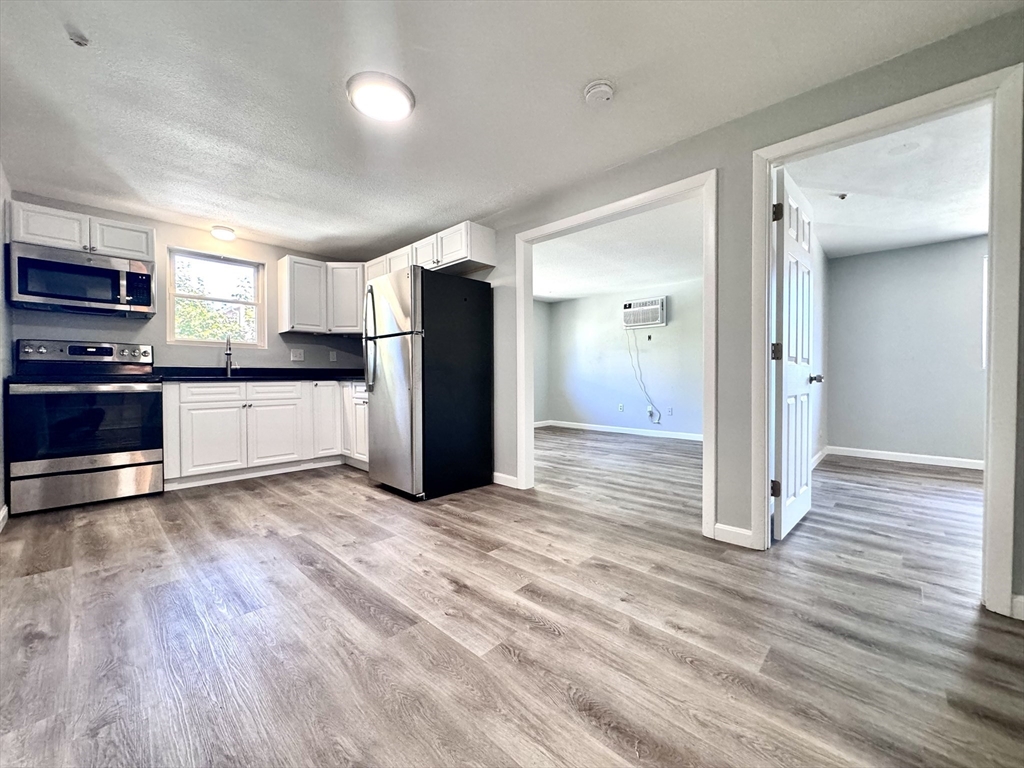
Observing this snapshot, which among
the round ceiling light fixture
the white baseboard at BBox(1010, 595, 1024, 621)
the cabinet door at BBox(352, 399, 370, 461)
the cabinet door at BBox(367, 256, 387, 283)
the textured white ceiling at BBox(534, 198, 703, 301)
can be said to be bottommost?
the white baseboard at BBox(1010, 595, 1024, 621)

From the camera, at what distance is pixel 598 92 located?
1948mm

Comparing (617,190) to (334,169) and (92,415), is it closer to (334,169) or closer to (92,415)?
(334,169)

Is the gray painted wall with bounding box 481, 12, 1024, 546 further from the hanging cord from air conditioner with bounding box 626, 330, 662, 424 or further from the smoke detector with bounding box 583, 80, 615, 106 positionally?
the hanging cord from air conditioner with bounding box 626, 330, 662, 424

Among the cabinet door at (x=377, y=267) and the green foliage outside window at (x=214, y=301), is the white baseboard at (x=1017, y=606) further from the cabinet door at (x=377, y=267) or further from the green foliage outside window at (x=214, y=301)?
the green foliage outside window at (x=214, y=301)

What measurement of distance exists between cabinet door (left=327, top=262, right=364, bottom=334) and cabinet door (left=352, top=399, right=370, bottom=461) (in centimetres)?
95

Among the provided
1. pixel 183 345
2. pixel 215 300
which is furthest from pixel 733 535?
pixel 215 300

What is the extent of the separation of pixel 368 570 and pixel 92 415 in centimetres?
267

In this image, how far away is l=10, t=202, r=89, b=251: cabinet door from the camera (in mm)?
2867

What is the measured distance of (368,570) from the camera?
1.97 meters

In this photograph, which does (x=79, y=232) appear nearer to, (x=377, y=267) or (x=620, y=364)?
(x=377, y=267)

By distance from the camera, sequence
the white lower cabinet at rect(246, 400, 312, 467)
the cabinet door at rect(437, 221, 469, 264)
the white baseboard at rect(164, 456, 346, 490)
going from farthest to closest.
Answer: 1. the white lower cabinet at rect(246, 400, 312, 467)
2. the white baseboard at rect(164, 456, 346, 490)
3. the cabinet door at rect(437, 221, 469, 264)

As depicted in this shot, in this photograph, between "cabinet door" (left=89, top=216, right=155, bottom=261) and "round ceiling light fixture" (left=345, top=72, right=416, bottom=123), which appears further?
"cabinet door" (left=89, top=216, right=155, bottom=261)

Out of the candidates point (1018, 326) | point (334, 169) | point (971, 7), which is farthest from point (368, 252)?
point (1018, 326)

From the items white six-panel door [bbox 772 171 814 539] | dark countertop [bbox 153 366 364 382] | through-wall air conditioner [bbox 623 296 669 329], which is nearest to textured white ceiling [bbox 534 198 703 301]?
through-wall air conditioner [bbox 623 296 669 329]
